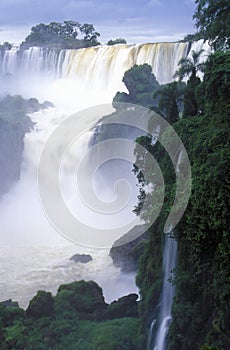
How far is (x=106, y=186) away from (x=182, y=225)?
41.0ft

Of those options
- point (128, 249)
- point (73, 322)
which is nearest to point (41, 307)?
point (73, 322)

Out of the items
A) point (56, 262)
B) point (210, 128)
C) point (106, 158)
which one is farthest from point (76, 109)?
point (210, 128)

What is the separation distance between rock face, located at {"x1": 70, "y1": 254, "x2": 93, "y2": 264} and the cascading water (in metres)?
0.25

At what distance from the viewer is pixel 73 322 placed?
36.1 feet

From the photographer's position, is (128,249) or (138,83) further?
(138,83)

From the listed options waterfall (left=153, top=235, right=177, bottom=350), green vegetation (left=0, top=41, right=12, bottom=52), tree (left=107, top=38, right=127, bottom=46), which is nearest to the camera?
waterfall (left=153, top=235, right=177, bottom=350)

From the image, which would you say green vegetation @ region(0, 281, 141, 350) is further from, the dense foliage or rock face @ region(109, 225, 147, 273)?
rock face @ region(109, 225, 147, 273)

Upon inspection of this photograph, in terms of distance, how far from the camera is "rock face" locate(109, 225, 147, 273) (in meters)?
14.6

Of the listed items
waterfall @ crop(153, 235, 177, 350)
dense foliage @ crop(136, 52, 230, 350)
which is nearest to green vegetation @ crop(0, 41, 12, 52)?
dense foliage @ crop(136, 52, 230, 350)

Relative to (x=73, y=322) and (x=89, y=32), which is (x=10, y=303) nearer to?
(x=73, y=322)

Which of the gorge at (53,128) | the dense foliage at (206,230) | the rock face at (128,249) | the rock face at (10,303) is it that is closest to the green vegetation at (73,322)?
the rock face at (10,303)

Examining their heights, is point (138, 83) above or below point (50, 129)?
above

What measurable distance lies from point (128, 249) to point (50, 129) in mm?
11800

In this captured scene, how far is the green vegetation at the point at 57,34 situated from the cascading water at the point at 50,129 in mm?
2868
